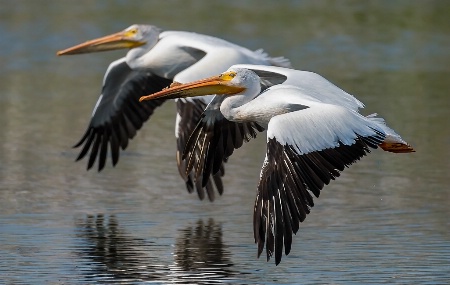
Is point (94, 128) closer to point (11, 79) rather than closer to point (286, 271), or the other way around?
point (286, 271)

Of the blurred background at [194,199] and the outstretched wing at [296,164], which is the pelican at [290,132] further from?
the blurred background at [194,199]

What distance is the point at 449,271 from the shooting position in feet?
26.8

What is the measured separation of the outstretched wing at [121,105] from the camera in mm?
12500

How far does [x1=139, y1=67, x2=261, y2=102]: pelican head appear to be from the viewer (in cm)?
928

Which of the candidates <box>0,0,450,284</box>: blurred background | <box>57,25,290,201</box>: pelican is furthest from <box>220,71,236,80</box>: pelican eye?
<box>57,25,290,201</box>: pelican

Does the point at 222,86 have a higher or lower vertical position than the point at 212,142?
higher

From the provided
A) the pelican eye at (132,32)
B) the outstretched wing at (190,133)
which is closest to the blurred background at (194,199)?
the outstretched wing at (190,133)

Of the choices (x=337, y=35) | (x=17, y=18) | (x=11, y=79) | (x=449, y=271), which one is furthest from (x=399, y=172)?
(x=17, y=18)

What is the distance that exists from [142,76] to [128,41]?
405mm

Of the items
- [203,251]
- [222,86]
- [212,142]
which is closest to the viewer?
[203,251]

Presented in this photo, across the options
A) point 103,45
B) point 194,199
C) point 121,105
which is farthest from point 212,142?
point 103,45

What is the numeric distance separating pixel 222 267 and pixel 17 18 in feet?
54.6

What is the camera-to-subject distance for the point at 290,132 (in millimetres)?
8023

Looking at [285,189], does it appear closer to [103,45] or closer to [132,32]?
[132,32]
